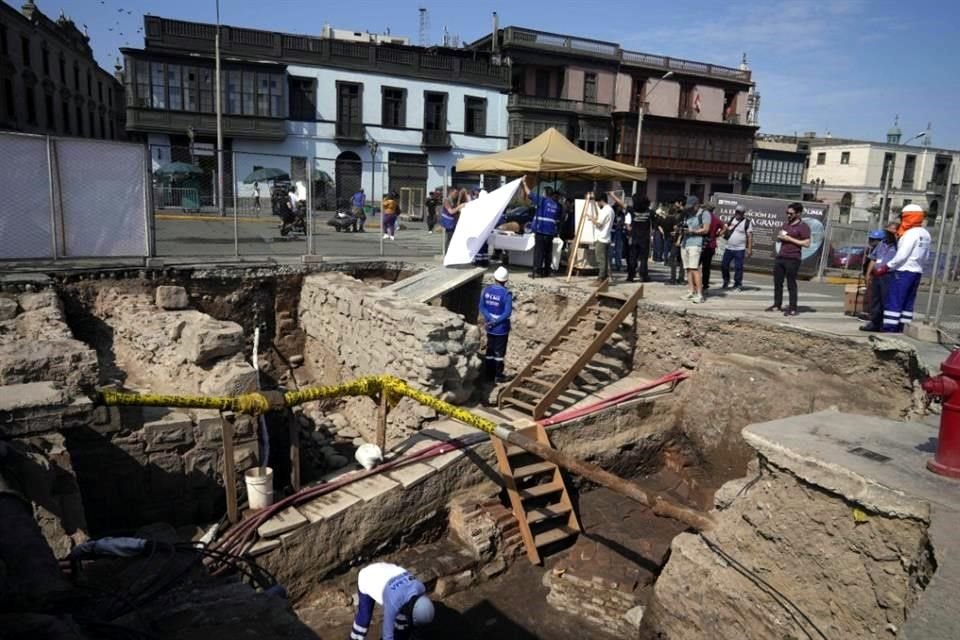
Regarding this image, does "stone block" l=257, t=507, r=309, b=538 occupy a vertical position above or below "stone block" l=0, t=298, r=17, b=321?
below

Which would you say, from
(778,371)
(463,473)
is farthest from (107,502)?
(778,371)

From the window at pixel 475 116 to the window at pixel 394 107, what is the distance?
11.2 feet

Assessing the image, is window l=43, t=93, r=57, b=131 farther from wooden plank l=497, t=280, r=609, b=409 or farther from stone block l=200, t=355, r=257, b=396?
wooden plank l=497, t=280, r=609, b=409

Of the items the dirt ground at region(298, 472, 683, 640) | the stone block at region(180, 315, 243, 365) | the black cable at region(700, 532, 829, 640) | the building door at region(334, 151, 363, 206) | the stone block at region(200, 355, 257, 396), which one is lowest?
the dirt ground at region(298, 472, 683, 640)

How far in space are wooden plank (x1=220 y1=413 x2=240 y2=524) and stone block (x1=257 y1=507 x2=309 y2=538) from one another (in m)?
0.34

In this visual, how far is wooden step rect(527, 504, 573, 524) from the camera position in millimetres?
7281

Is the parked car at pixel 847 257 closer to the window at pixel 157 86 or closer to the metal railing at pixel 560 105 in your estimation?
the metal railing at pixel 560 105

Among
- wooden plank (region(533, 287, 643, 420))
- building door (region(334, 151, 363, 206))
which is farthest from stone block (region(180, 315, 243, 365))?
building door (region(334, 151, 363, 206))

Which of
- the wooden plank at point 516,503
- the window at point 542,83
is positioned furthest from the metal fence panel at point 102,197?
the window at point 542,83

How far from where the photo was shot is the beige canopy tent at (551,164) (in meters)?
10.8

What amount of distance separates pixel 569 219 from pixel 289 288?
5.45 m

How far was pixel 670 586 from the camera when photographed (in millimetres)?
4941

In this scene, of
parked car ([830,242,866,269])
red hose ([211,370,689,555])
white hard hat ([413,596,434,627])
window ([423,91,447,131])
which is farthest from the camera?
window ([423,91,447,131])

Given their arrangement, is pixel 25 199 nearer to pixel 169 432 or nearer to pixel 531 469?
pixel 169 432
